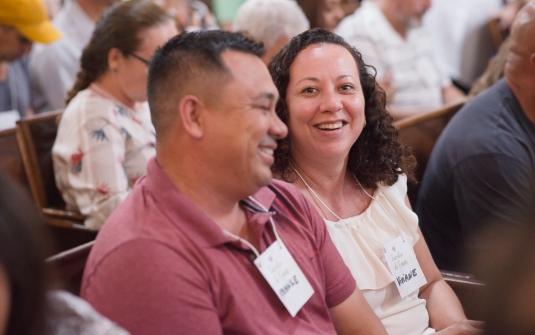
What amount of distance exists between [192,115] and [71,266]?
0.56m

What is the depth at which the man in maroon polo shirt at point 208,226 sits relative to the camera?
1143 millimetres

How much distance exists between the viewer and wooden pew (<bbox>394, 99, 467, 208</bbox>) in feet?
8.53

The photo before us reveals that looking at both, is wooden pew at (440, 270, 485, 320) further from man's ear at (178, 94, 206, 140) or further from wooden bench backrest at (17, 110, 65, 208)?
wooden bench backrest at (17, 110, 65, 208)

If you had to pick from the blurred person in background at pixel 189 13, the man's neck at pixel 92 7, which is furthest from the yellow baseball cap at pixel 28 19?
the blurred person in background at pixel 189 13

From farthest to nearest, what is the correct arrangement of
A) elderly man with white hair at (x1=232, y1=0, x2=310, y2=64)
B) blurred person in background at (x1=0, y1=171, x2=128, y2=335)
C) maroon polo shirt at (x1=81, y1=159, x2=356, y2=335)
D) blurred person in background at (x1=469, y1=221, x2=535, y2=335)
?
elderly man with white hair at (x1=232, y1=0, x2=310, y2=64) → maroon polo shirt at (x1=81, y1=159, x2=356, y2=335) → blurred person in background at (x1=0, y1=171, x2=128, y2=335) → blurred person in background at (x1=469, y1=221, x2=535, y2=335)

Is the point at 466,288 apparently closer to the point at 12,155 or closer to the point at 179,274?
the point at 179,274

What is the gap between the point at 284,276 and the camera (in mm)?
1323

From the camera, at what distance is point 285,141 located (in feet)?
6.11

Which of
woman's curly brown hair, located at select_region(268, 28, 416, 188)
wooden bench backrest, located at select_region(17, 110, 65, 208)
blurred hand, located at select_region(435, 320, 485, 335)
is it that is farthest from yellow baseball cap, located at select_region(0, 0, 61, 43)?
blurred hand, located at select_region(435, 320, 485, 335)

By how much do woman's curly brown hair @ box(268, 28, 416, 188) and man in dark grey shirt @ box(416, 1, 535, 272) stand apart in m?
0.30

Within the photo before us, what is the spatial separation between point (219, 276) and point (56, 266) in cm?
51

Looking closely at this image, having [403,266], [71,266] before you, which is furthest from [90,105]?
[403,266]

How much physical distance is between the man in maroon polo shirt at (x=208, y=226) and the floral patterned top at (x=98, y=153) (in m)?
1.08

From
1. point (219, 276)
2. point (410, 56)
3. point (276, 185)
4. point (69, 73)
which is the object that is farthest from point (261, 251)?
point (410, 56)
